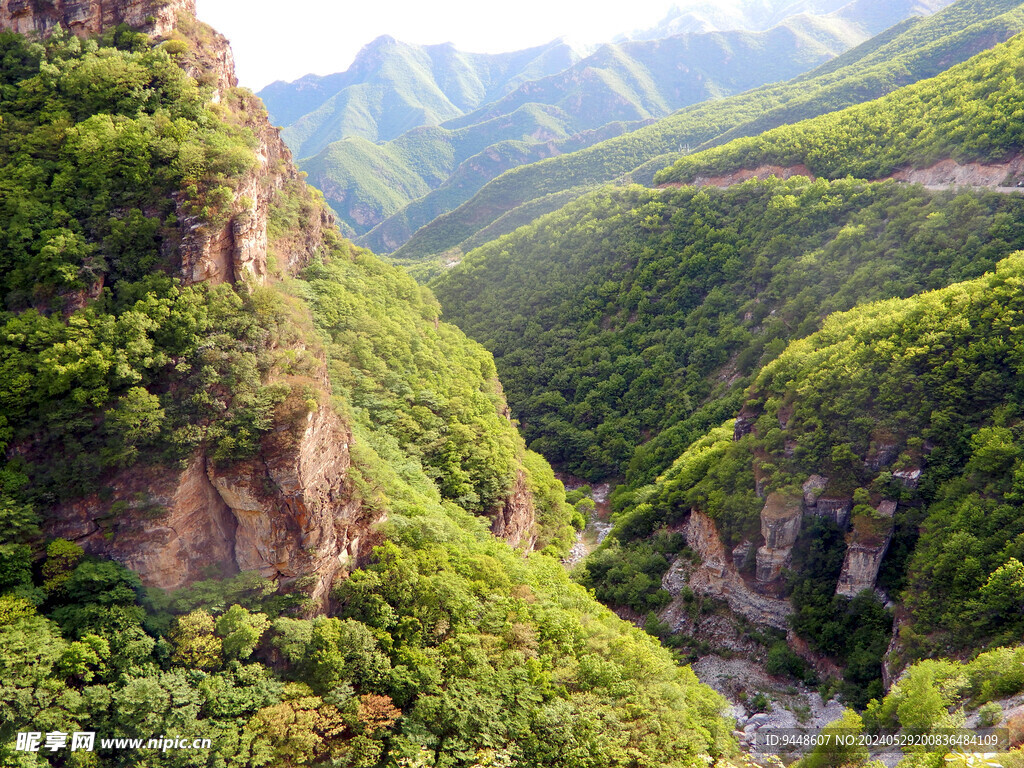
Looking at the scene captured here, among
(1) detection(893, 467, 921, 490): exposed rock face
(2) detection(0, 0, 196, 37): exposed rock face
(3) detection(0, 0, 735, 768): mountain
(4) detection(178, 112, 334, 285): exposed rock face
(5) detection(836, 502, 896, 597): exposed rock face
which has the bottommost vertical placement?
(5) detection(836, 502, 896, 597): exposed rock face

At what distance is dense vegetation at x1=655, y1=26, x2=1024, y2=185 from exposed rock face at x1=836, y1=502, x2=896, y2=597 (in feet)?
154

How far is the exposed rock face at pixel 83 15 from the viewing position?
40094 mm

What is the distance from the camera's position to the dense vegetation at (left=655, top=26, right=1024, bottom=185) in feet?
246

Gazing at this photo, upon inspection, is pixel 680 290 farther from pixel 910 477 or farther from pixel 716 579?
pixel 910 477

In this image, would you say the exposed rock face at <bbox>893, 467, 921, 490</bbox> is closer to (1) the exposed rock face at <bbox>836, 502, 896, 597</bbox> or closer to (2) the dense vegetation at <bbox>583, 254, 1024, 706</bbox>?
(2) the dense vegetation at <bbox>583, 254, 1024, 706</bbox>

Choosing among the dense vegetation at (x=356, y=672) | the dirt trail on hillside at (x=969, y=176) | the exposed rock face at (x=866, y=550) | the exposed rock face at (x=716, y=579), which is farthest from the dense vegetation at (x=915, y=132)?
the dense vegetation at (x=356, y=672)

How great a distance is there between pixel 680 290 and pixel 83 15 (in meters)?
77.2

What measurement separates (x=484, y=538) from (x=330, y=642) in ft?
62.7

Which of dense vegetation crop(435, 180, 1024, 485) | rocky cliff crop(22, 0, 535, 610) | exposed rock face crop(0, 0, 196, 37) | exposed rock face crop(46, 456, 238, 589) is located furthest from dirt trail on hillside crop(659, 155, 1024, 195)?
exposed rock face crop(46, 456, 238, 589)

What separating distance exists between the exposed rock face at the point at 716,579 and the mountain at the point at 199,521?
11.4 meters


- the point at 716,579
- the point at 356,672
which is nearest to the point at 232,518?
the point at 356,672

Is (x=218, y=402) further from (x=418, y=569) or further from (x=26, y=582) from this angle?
(x=418, y=569)

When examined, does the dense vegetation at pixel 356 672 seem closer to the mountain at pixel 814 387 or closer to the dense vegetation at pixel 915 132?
the mountain at pixel 814 387

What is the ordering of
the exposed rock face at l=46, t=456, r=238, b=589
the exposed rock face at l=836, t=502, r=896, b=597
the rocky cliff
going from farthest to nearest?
1. the exposed rock face at l=836, t=502, r=896, b=597
2. the rocky cliff
3. the exposed rock face at l=46, t=456, r=238, b=589
